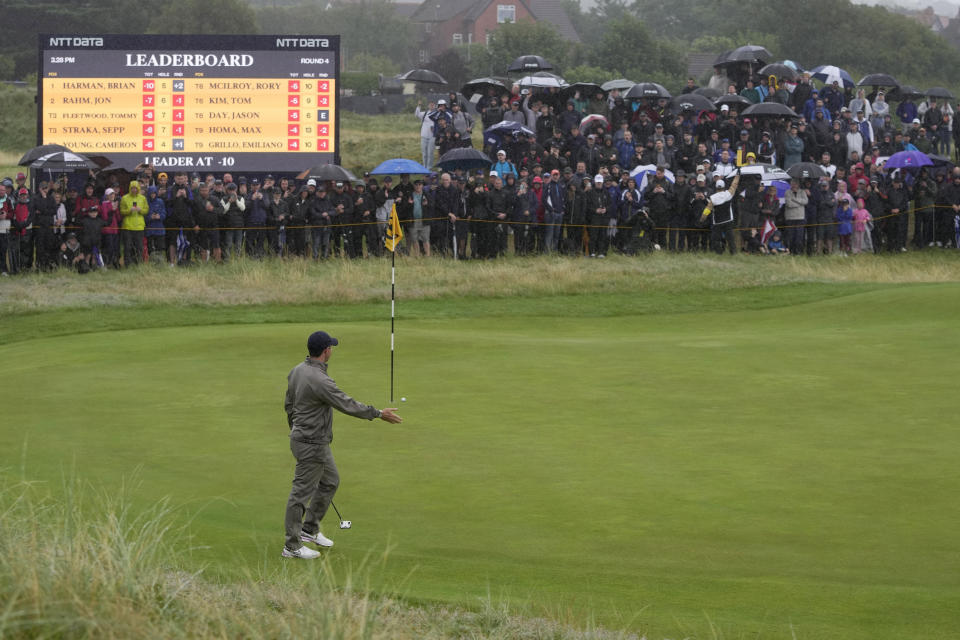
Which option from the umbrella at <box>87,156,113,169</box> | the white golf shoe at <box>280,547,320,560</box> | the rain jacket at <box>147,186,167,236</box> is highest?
the umbrella at <box>87,156,113,169</box>

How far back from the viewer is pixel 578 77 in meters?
74.1

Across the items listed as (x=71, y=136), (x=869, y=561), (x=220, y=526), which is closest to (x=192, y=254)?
(x=71, y=136)

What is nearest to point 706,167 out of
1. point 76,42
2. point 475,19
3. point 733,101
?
point 733,101

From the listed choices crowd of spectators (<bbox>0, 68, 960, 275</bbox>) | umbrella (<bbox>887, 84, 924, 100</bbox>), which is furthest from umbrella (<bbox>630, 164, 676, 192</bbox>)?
umbrella (<bbox>887, 84, 924, 100</bbox>)

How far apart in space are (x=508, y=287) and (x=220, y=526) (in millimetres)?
17369

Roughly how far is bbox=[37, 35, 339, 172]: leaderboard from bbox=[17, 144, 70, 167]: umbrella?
196 cm

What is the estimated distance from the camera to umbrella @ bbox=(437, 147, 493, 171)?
107 ft

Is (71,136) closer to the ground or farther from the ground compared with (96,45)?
closer to the ground

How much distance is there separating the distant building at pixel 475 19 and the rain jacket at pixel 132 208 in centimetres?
10627

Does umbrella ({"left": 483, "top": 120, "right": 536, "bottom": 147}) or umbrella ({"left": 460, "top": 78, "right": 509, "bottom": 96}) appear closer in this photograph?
umbrella ({"left": 483, "top": 120, "right": 536, "bottom": 147})

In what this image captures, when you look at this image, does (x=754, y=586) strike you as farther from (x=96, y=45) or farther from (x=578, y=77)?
(x=578, y=77)

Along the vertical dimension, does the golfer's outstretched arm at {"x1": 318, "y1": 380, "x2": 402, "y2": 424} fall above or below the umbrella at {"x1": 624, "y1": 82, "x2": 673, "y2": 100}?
below

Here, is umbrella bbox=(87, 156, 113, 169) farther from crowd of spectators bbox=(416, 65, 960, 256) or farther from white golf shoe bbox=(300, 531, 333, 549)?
white golf shoe bbox=(300, 531, 333, 549)

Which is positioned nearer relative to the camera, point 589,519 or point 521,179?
point 589,519
